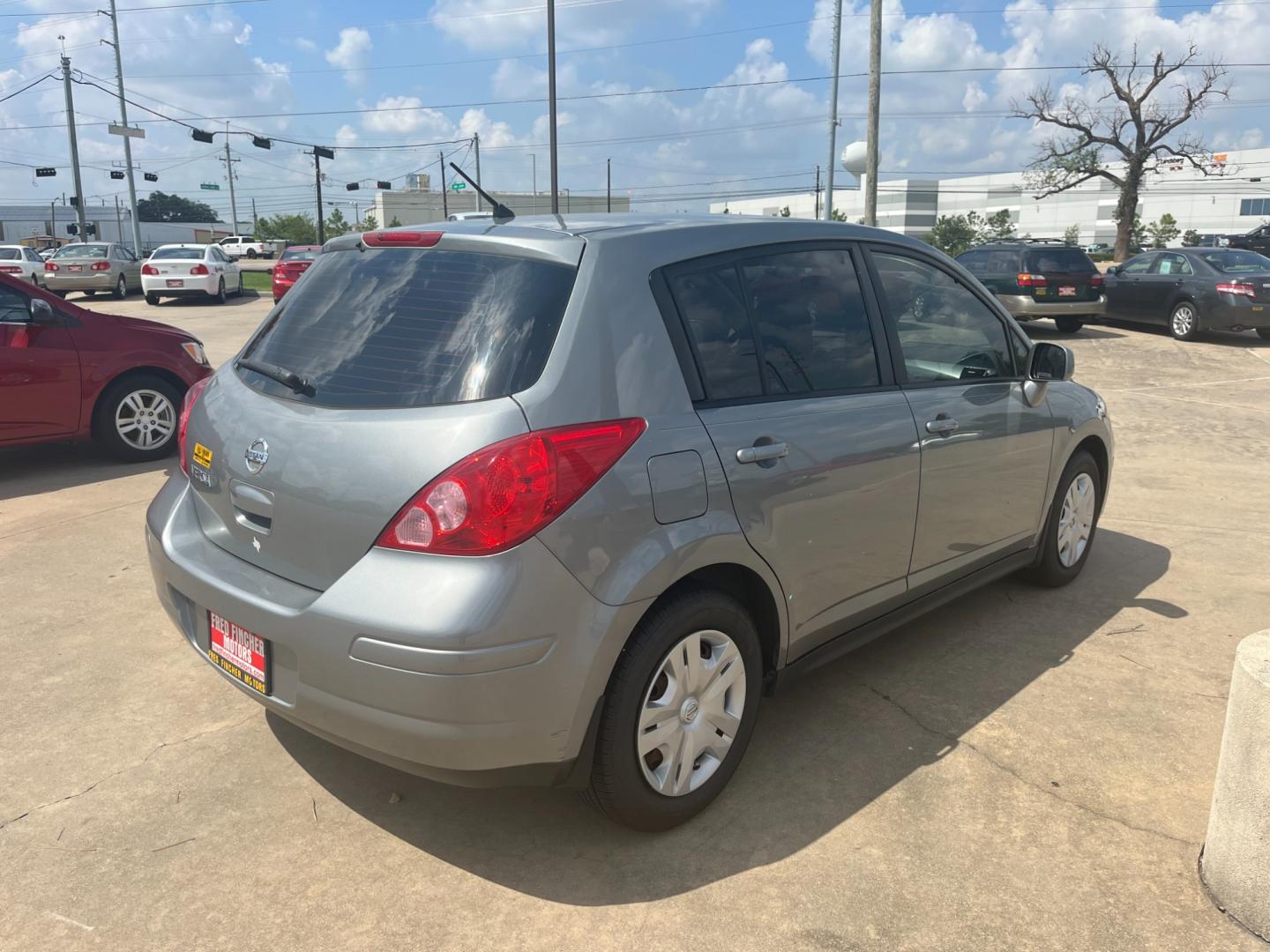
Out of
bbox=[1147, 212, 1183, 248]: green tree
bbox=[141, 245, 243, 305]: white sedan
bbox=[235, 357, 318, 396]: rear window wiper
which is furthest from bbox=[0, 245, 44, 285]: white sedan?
bbox=[1147, 212, 1183, 248]: green tree

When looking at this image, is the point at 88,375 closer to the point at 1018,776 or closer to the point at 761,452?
the point at 761,452

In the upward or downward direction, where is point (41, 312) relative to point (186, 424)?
upward

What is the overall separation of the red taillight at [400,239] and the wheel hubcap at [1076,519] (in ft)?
10.8

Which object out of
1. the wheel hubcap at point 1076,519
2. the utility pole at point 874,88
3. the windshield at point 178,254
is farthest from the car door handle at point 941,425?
the windshield at point 178,254

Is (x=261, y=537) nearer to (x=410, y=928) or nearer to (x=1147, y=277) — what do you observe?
(x=410, y=928)

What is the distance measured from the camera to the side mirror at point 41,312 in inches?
271

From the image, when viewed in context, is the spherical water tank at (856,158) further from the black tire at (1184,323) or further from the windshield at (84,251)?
the windshield at (84,251)

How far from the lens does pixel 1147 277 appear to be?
57.1ft

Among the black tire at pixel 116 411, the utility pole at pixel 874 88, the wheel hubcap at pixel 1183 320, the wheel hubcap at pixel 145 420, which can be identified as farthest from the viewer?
the utility pole at pixel 874 88

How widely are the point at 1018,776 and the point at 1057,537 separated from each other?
1.81 m

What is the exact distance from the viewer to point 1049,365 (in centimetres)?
438

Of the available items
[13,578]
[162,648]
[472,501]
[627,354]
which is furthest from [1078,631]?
[13,578]

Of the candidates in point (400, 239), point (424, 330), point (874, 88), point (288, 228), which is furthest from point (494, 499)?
point (288, 228)

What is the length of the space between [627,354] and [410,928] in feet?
Result: 5.27
